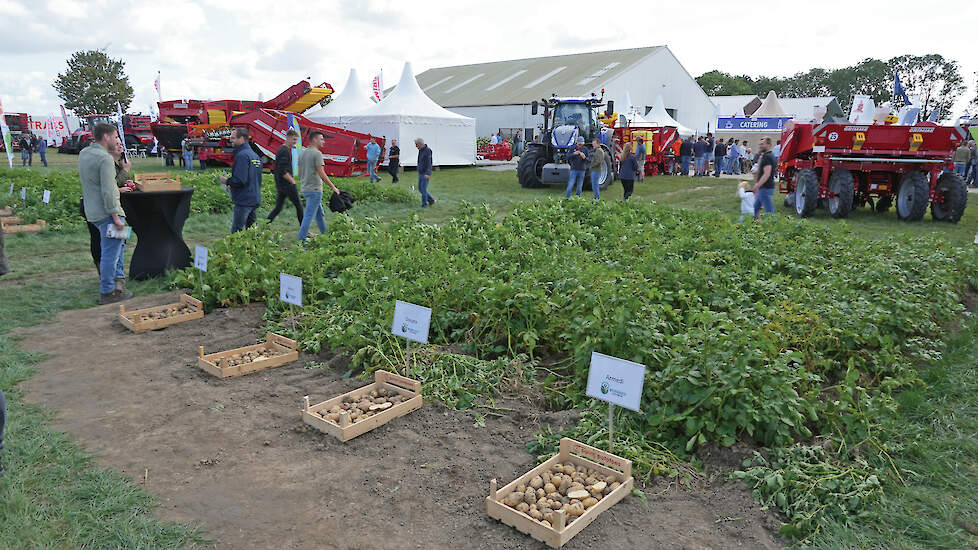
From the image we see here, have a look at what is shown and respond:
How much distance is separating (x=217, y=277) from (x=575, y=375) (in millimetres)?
3747

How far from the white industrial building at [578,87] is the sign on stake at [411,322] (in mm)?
32070

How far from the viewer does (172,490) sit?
304 cm

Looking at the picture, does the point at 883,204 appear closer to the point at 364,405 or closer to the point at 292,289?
the point at 292,289

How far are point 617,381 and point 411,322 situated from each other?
147 centimetres

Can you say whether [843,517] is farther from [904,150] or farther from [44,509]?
[904,150]

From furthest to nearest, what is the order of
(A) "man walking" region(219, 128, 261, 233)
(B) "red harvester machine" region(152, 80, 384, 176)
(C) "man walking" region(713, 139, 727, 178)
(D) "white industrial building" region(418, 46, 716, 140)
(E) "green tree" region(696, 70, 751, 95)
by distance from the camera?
(E) "green tree" region(696, 70, 751, 95) → (D) "white industrial building" region(418, 46, 716, 140) → (C) "man walking" region(713, 139, 727, 178) → (B) "red harvester machine" region(152, 80, 384, 176) → (A) "man walking" region(219, 128, 261, 233)

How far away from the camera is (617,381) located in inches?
124

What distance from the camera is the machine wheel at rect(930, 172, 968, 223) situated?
11586 mm

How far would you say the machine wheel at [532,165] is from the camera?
18.1m

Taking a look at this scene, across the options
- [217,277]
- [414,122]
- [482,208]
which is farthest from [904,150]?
[414,122]

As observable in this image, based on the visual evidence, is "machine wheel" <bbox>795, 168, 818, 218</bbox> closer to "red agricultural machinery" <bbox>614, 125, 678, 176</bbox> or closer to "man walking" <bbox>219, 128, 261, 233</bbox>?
"red agricultural machinery" <bbox>614, 125, 678, 176</bbox>

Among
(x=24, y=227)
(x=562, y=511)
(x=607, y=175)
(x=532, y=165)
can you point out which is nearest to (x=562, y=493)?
(x=562, y=511)

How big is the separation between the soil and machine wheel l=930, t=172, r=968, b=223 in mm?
11677

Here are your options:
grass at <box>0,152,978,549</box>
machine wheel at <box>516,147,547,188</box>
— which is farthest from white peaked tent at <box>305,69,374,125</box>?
grass at <box>0,152,978,549</box>
